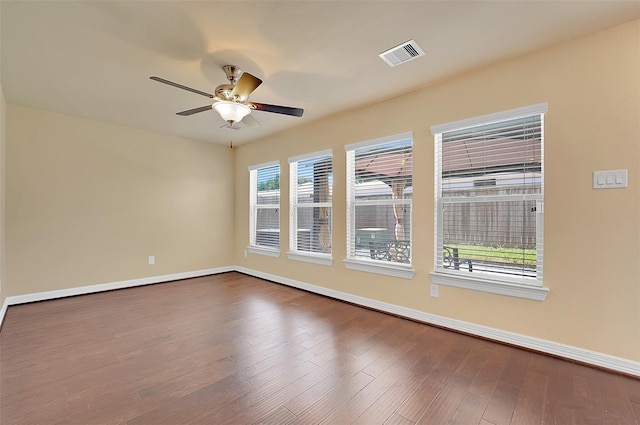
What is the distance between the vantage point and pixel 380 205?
3498mm

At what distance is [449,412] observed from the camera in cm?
168

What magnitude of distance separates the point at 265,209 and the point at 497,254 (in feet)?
12.5

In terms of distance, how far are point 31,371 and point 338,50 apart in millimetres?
3491

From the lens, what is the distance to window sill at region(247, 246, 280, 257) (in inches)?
192

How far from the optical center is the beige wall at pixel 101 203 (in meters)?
3.63

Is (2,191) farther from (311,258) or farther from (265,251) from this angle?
(311,258)

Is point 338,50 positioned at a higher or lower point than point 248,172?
higher

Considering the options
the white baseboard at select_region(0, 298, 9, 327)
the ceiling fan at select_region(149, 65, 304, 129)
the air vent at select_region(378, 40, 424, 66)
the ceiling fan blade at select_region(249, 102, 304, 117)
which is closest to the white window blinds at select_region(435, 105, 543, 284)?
the air vent at select_region(378, 40, 424, 66)

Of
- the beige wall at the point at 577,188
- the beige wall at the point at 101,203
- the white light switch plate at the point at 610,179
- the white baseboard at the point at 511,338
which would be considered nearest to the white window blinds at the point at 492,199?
the beige wall at the point at 577,188

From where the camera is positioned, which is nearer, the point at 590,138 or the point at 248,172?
the point at 590,138

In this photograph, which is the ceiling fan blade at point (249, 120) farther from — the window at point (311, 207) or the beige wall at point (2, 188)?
the beige wall at point (2, 188)

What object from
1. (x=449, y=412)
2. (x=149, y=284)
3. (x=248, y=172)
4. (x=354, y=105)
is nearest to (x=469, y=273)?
(x=449, y=412)

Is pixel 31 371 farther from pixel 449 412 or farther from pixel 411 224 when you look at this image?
pixel 411 224

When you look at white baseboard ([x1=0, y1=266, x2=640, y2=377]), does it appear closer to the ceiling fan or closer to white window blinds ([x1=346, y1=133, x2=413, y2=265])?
white window blinds ([x1=346, y1=133, x2=413, y2=265])
